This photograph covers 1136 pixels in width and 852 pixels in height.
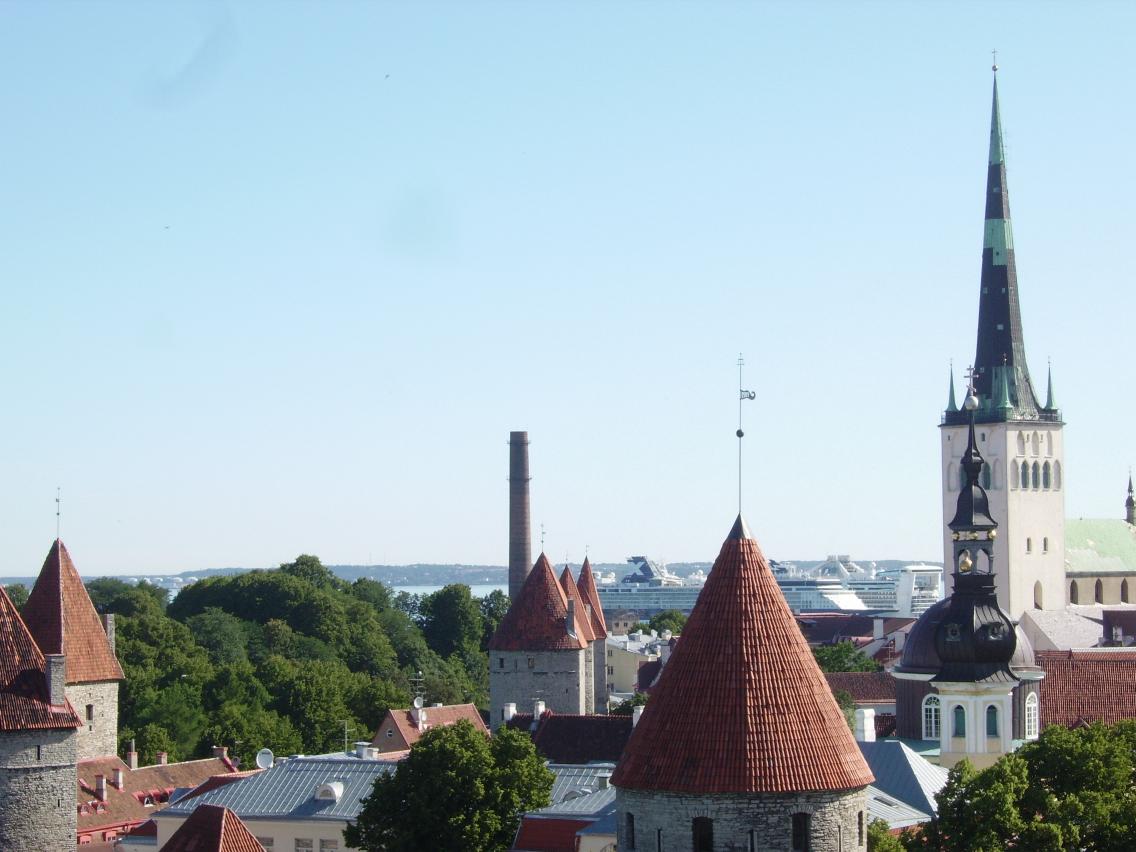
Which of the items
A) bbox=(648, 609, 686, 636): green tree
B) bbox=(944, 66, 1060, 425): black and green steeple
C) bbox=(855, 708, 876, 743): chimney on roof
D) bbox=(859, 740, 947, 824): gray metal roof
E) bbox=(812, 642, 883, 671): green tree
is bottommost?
bbox=(859, 740, 947, 824): gray metal roof

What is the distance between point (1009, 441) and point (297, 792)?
5850 cm

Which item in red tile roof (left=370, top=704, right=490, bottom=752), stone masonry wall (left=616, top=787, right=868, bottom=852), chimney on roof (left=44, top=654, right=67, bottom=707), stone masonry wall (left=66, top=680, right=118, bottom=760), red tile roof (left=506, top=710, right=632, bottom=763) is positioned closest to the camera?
stone masonry wall (left=616, top=787, right=868, bottom=852)

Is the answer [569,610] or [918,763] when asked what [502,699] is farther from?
[918,763]

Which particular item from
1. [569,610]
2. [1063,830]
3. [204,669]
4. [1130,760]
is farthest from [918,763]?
[204,669]

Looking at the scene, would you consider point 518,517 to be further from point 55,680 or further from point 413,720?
point 55,680

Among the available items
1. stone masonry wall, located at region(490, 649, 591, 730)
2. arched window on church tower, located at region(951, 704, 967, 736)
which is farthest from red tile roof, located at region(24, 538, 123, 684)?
arched window on church tower, located at region(951, 704, 967, 736)

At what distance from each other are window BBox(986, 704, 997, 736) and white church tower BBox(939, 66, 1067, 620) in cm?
4473

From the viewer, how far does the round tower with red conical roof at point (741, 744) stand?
22281mm

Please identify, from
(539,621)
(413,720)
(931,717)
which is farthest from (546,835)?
(413,720)

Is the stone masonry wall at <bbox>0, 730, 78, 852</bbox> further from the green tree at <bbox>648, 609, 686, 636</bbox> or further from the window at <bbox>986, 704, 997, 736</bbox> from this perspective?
the green tree at <bbox>648, 609, 686, 636</bbox>

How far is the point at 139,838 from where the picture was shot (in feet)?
152

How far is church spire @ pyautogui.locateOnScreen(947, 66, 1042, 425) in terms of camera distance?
9744cm

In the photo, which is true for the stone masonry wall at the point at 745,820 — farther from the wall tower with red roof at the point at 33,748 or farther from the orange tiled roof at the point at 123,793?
the orange tiled roof at the point at 123,793

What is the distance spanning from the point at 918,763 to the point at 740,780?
24325 mm
